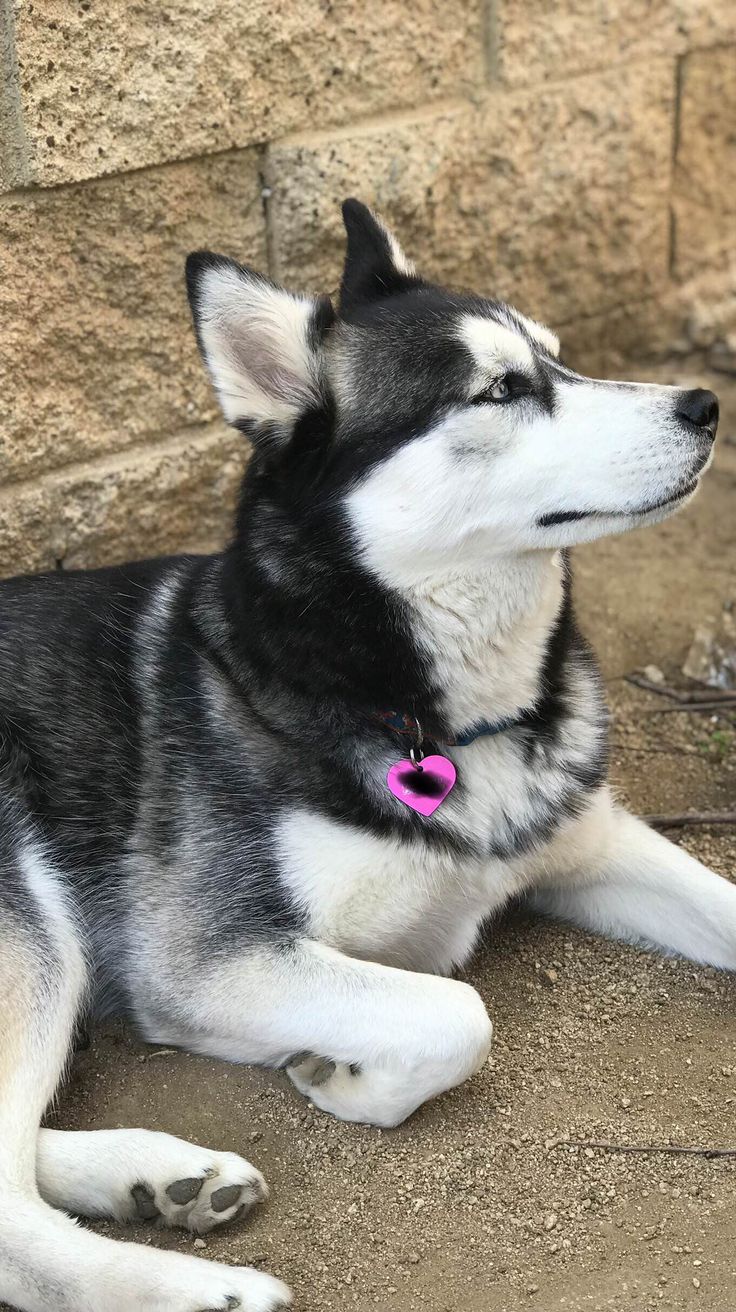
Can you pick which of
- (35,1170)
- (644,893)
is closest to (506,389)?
(644,893)

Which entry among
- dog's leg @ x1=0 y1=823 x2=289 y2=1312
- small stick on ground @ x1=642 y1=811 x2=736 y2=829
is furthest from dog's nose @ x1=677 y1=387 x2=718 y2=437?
dog's leg @ x1=0 y1=823 x2=289 y2=1312

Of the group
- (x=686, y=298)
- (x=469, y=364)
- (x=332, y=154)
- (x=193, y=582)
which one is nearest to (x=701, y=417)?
(x=469, y=364)

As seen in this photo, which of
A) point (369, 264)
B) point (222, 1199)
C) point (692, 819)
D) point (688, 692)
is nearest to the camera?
point (222, 1199)

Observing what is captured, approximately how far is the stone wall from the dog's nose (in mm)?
1896

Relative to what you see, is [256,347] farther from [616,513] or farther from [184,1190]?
[184,1190]

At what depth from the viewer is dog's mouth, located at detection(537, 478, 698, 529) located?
9.43 ft

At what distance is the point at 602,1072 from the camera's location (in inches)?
121

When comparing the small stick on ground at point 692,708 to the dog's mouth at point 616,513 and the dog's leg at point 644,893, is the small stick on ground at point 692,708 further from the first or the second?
the dog's mouth at point 616,513

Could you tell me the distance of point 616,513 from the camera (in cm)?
291

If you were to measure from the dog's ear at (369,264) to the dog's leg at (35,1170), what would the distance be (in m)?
1.46

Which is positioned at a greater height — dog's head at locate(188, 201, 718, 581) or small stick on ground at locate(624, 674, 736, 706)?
dog's head at locate(188, 201, 718, 581)

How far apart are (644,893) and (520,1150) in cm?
78

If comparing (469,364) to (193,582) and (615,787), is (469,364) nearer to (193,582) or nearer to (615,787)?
(193,582)

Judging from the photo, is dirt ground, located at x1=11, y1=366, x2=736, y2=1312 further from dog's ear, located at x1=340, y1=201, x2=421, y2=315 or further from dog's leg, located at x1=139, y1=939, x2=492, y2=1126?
dog's ear, located at x1=340, y1=201, x2=421, y2=315
